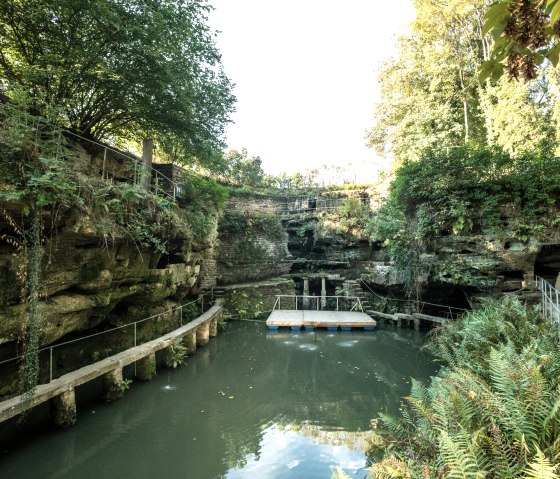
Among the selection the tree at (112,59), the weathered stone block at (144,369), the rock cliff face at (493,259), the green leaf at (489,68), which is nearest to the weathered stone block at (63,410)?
the weathered stone block at (144,369)

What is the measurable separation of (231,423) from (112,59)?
996cm

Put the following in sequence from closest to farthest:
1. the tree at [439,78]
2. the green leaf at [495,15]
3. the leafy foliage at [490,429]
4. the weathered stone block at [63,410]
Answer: the green leaf at [495,15] < the leafy foliage at [490,429] < the weathered stone block at [63,410] < the tree at [439,78]

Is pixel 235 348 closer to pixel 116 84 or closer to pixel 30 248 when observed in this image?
pixel 30 248

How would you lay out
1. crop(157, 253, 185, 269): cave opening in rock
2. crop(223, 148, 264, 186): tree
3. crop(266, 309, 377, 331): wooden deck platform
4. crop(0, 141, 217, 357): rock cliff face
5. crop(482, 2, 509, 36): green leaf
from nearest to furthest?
crop(482, 2, 509, 36): green leaf < crop(0, 141, 217, 357): rock cliff face < crop(157, 253, 185, 269): cave opening in rock < crop(266, 309, 377, 331): wooden deck platform < crop(223, 148, 264, 186): tree

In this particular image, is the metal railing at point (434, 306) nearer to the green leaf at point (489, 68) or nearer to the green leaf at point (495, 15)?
the green leaf at point (489, 68)

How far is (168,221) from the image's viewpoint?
9.09m

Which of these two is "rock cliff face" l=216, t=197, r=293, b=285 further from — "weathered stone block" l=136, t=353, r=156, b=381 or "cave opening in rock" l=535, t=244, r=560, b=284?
"cave opening in rock" l=535, t=244, r=560, b=284

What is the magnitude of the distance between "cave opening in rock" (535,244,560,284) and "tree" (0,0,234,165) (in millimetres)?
12838

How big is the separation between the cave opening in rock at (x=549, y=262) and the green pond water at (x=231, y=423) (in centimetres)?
504

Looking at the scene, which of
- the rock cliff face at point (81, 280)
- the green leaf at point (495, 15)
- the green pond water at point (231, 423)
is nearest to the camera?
the green leaf at point (495, 15)

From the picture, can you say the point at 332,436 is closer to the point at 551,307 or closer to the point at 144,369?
the point at 144,369

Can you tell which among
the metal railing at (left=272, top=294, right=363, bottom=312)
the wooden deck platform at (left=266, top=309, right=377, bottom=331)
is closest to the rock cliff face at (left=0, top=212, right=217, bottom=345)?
the wooden deck platform at (left=266, top=309, right=377, bottom=331)

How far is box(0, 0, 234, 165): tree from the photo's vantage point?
7.78 metres

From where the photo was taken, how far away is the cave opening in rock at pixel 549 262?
10.1m
